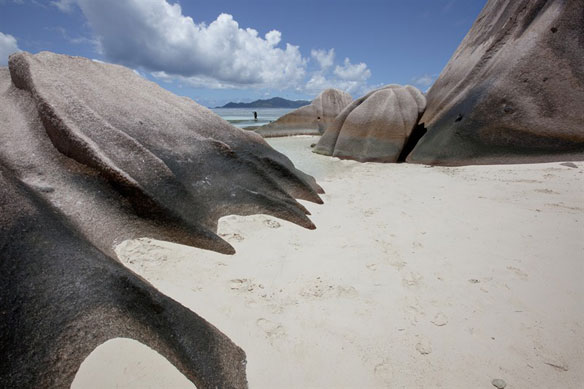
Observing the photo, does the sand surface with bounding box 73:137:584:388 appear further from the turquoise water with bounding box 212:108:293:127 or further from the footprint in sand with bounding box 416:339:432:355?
the turquoise water with bounding box 212:108:293:127

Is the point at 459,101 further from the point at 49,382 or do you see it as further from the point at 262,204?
the point at 49,382

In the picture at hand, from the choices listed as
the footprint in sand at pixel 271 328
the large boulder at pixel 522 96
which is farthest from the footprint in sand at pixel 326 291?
the large boulder at pixel 522 96

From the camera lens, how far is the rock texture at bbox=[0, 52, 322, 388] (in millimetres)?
1289

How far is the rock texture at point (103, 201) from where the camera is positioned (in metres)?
1.29

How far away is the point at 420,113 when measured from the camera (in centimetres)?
780

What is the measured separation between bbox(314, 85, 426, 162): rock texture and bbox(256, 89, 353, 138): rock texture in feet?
25.3

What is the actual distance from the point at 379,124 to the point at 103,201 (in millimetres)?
6739

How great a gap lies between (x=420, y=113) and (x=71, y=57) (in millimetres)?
7776

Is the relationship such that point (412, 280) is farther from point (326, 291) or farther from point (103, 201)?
point (103, 201)

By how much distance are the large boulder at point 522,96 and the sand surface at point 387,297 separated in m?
2.48

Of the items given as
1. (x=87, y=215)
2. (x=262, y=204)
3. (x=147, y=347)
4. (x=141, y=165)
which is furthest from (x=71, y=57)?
(x=147, y=347)

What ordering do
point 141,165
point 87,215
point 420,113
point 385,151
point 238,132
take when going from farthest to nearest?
point 420,113 → point 385,151 → point 238,132 → point 141,165 → point 87,215

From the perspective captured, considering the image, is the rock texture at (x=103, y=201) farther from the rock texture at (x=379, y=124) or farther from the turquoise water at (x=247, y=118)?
the turquoise water at (x=247, y=118)

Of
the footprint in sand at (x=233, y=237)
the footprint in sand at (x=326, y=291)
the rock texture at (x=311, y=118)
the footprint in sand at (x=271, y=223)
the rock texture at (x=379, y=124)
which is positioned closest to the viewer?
the footprint in sand at (x=326, y=291)
